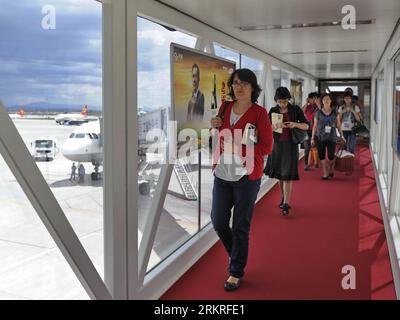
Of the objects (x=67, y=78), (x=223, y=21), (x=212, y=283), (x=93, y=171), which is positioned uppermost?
(x=223, y=21)

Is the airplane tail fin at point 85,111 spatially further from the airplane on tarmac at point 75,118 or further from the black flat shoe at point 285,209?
the black flat shoe at point 285,209

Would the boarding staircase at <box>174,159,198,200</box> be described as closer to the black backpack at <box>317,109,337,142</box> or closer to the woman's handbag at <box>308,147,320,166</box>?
the black backpack at <box>317,109,337,142</box>

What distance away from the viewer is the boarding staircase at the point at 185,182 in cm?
495

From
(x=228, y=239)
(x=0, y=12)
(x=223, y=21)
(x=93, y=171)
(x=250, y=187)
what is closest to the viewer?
(x=0, y=12)

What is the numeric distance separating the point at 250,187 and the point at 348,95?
19.3 feet

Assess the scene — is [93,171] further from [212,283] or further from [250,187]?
[212,283]

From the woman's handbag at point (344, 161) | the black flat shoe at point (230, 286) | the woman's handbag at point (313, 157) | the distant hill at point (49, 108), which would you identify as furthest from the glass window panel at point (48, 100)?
the woman's handbag at point (313, 157)

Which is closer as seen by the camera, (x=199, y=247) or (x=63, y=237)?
(x=63, y=237)

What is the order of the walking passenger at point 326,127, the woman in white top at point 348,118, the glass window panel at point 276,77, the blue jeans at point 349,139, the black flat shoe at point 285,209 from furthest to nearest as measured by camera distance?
1. the blue jeans at point 349,139
2. the glass window panel at point 276,77
3. the woman in white top at point 348,118
4. the walking passenger at point 326,127
5. the black flat shoe at point 285,209

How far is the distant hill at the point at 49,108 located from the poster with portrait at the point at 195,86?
2.67 ft

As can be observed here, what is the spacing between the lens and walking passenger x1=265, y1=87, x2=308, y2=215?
209 inches

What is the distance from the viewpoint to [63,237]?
7.70ft

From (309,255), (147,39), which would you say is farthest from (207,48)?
(309,255)

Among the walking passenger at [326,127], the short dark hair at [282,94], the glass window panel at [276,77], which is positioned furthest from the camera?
the glass window panel at [276,77]
